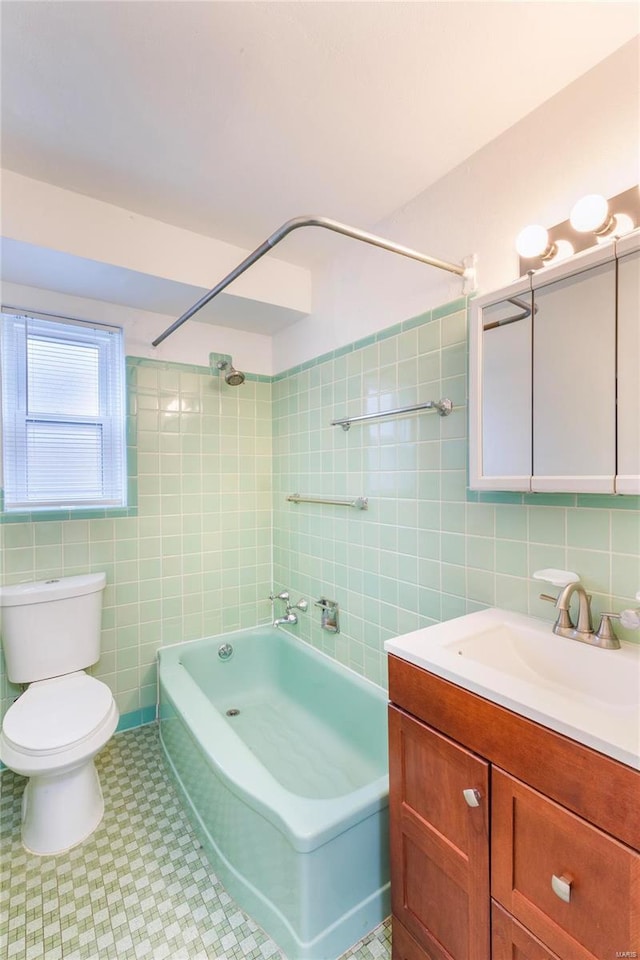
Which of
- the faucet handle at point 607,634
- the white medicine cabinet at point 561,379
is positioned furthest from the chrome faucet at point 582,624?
the white medicine cabinet at point 561,379

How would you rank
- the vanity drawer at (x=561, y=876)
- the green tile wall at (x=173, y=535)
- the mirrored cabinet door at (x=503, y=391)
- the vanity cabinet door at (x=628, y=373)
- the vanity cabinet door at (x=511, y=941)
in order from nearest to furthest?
the vanity drawer at (x=561, y=876) → the vanity cabinet door at (x=511, y=941) → the vanity cabinet door at (x=628, y=373) → the mirrored cabinet door at (x=503, y=391) → the green tile wall at (x=173, y=535)

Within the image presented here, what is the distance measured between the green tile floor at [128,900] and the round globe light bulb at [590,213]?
211 centimetres

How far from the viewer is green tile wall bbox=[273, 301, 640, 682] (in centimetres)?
118

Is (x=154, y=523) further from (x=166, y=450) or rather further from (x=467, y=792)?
(x=467, y=792)

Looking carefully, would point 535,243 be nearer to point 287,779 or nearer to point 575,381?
point 575,381

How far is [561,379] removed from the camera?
1.16 meters

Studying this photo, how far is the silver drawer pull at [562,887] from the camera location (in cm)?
74

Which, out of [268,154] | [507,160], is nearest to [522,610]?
[507,160]

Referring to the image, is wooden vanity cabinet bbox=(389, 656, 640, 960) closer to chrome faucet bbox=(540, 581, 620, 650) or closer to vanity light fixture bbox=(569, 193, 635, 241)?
chrome faucet bbox=(540, 581, 620, 650)

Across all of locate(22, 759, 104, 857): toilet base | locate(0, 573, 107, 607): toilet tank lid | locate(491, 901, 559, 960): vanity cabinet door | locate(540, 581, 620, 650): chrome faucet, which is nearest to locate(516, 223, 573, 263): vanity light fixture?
locate(540, 581, 620, 650): chrome faucet

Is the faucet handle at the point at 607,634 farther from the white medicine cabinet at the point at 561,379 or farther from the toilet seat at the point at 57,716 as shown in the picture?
the toilet seat at the point at 57,716

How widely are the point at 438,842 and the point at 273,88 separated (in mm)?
2066

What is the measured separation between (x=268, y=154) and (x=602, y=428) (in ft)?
4.64

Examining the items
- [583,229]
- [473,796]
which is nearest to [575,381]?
[583,229]
